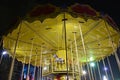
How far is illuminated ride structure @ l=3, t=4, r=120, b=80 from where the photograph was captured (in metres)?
4.33

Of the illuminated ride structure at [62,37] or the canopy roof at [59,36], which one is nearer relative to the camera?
the illuminated ride structure at [62,37]

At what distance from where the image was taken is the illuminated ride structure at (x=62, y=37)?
14.2 ft

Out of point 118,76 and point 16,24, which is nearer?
point 16,24

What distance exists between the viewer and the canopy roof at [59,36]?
15.9 ft

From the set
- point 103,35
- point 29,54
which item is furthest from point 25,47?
point 103,35

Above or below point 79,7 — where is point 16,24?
below

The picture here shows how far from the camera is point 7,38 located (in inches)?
219

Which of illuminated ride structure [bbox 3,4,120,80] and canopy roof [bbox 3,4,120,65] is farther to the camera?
canopy roof [bbox 3,4,120,65]

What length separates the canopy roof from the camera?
4.84m

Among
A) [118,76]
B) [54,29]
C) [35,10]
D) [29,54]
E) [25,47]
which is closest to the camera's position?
[35,10]

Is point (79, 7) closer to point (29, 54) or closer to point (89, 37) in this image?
point (89, 37)

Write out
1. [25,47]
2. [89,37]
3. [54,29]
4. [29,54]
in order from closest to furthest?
[54,29] → [89,37] → [25,47] → [29,54]

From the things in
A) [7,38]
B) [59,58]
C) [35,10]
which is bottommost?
[59,58]

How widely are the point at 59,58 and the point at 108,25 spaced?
2507 mm
